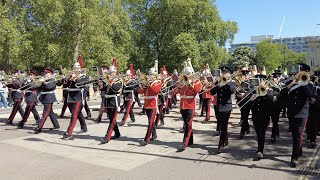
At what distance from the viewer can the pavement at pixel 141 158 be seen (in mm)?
6922

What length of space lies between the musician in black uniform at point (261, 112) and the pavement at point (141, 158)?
1.56 ft

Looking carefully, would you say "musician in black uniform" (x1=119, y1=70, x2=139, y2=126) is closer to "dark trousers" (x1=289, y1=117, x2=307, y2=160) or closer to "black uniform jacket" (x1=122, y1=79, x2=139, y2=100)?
"black uniform jacket" (x1=122, y1=79, x2=139, y2=100)

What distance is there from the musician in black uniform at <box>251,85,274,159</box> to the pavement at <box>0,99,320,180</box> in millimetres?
475

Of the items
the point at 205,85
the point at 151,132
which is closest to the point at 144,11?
the point at 205,85

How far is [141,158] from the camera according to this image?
8102mm

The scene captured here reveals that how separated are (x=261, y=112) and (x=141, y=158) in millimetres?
2719

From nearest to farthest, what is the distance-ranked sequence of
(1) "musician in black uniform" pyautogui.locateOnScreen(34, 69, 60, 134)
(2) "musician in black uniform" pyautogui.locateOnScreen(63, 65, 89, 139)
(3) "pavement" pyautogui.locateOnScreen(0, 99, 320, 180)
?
(3) "pavement" pyautogui.locateOnScreen(0, 99, 320, 180)
(2) "musician in black uniform" pyautogui.locateOnScreen(63, 65, 89, 139)
(1) "musician in black uniform" pyautogui.locateOnScreen(34, 69, 60, 134)

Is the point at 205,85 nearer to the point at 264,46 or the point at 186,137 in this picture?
the point at 186,137

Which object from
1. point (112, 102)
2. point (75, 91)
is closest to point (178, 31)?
point (75, 91)

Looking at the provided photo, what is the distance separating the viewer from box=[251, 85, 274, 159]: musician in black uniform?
800 cm

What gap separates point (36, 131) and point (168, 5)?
116 feet

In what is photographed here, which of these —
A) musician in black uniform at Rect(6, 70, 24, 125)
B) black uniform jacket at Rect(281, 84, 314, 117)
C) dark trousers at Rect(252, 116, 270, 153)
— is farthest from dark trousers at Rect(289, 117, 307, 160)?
musician in black uniform at Rect(6, 70, 24, 125)

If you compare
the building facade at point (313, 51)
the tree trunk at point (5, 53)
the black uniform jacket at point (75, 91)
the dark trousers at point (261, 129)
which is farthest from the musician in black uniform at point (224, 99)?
the building facade at point (313, 51)

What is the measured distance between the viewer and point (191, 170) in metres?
7.16
